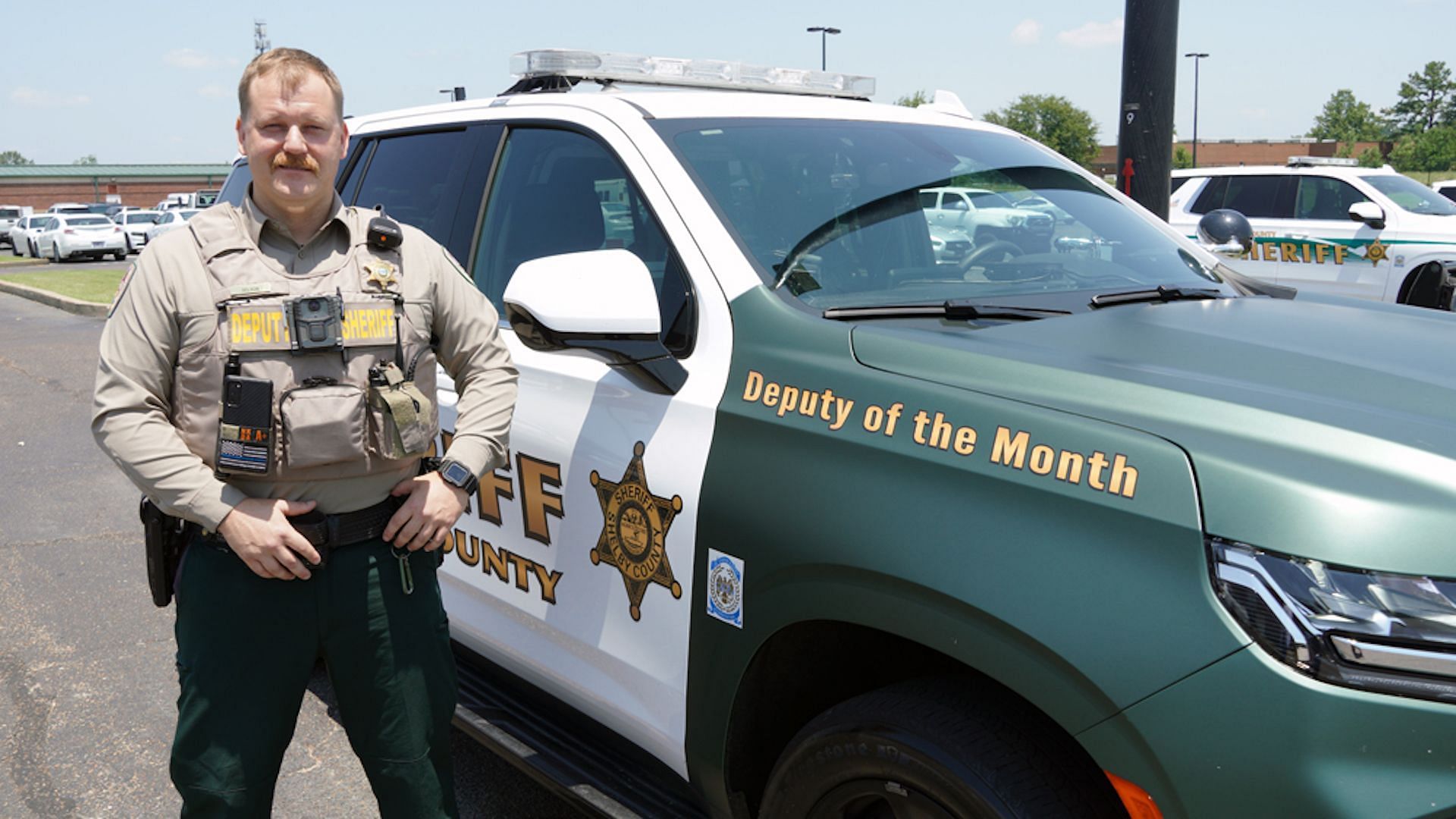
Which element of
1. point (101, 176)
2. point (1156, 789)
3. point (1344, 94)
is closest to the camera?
point (1156, 789)

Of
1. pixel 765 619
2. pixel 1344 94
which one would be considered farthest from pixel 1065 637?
pixel 1344 94

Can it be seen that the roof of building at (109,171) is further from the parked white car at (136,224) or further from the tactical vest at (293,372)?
the tactical vest at (293,372)

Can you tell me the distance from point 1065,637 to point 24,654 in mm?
4212

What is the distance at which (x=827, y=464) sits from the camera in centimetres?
203

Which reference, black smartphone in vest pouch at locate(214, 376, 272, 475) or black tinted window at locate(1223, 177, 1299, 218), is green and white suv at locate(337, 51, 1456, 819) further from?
black tinted window at locate(1223, 177, 1299, 218)

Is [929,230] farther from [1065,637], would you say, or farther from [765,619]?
[1065,637]

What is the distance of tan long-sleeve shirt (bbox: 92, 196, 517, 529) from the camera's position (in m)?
2.03

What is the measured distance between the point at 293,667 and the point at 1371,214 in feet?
38.6

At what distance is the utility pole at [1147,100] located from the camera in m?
6.11

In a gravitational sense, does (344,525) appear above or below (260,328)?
below

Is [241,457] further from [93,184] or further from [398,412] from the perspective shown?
[93,184]

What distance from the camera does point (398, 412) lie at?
83.0 inches

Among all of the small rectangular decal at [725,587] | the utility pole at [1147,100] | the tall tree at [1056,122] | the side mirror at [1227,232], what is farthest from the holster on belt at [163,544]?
the tall tree at [1056,122]

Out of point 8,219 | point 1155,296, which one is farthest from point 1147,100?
point 8,219
